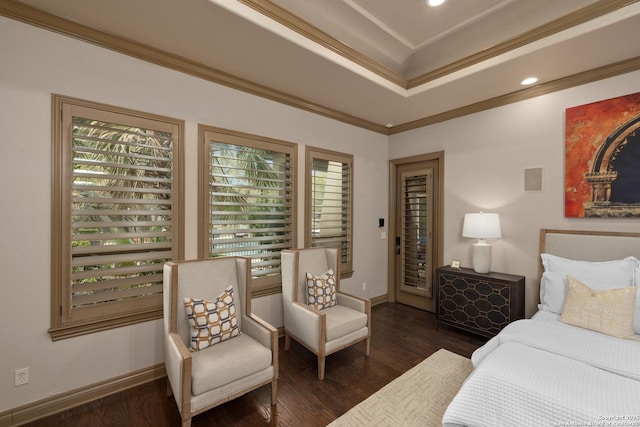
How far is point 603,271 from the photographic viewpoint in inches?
91.1

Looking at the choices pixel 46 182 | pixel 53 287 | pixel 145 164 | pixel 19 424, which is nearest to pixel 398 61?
pixel 145 164

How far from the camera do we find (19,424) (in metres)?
1.88

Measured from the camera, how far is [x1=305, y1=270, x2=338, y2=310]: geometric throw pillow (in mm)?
2826

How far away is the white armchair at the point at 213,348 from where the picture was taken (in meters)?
1.74

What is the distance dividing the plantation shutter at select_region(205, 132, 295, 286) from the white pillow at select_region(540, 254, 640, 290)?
2.66 metres

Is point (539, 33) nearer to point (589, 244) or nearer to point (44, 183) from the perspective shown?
point (589, 244)

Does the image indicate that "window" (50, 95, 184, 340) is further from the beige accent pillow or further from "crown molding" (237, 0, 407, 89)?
the beige accent pillow

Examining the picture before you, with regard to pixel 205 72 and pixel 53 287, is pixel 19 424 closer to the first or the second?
pixel 53 287

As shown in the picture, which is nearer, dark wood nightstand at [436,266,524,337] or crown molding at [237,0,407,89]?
crown molding at [237,0,407,89]

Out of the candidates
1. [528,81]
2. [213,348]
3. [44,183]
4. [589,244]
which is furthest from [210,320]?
[528,81]

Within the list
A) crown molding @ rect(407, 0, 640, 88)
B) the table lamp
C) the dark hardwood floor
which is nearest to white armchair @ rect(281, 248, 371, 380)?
the dark hardwood floor

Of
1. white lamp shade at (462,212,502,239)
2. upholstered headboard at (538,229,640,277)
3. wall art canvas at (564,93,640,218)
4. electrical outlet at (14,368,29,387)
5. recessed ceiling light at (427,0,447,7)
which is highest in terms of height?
recessed ceiling light at (427,0,447,7)

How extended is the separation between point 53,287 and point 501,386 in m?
2.91

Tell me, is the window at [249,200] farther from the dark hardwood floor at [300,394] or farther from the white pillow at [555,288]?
the white pillow at [555,288]
